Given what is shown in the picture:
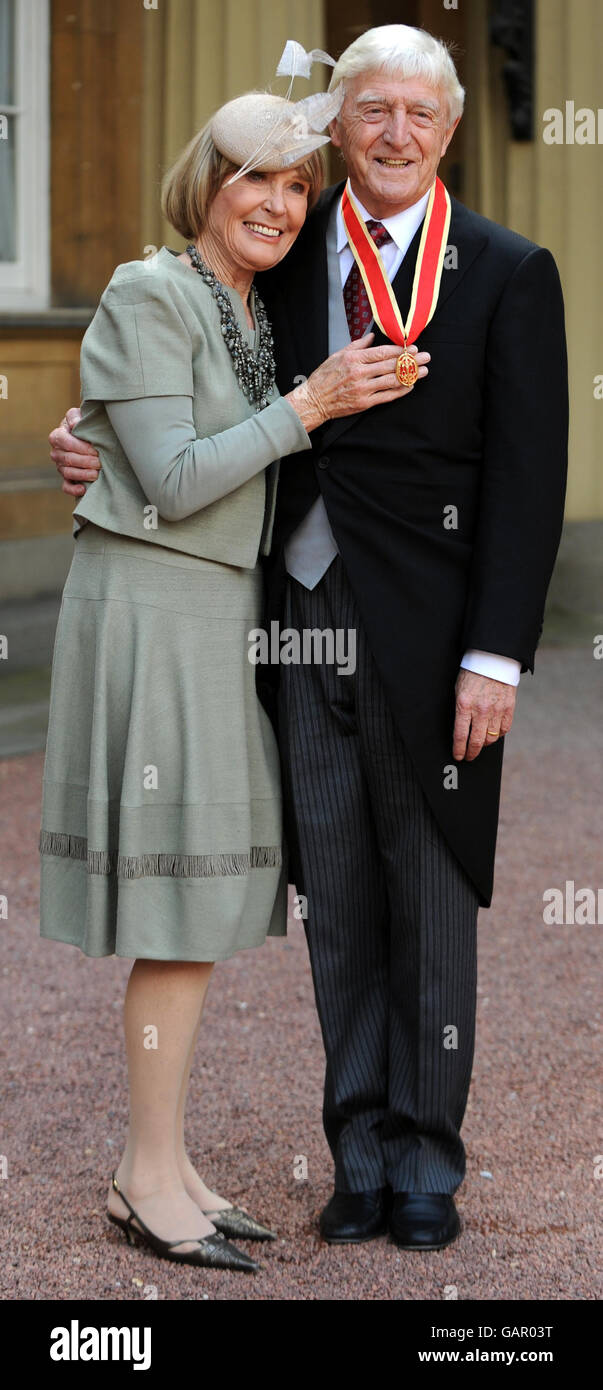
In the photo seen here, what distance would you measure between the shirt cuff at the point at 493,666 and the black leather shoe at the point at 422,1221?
895 millimetres

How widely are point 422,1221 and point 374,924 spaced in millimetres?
498

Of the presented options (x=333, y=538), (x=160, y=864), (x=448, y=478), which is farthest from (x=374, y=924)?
(x=448, y=478)

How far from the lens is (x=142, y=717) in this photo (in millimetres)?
2621

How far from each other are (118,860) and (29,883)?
2.59 m

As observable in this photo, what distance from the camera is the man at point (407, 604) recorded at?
261 cm

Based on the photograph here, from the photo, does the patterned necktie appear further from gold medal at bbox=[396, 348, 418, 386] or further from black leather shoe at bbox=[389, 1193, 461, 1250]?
black leather shoe at bbox=[389, 1193, 461, 1250]

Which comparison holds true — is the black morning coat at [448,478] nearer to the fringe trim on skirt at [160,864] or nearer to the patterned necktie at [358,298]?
the patterned necktie at [358,298]

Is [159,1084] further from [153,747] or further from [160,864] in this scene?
[153,747]

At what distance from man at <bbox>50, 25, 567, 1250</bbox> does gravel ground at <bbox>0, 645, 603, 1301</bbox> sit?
135mm

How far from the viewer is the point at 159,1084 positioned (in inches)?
109

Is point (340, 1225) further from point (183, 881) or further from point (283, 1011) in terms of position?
point (283, 1011)

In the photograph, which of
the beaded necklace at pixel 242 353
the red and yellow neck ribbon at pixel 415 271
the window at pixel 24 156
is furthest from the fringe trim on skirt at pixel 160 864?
the window at pixel 24 156

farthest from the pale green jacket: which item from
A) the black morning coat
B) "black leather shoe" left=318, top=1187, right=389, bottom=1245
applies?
"black leather shoe" left=318, top=1187, right=389, bottom=1245

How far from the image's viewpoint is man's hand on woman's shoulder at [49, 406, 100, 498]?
2.66 metres
